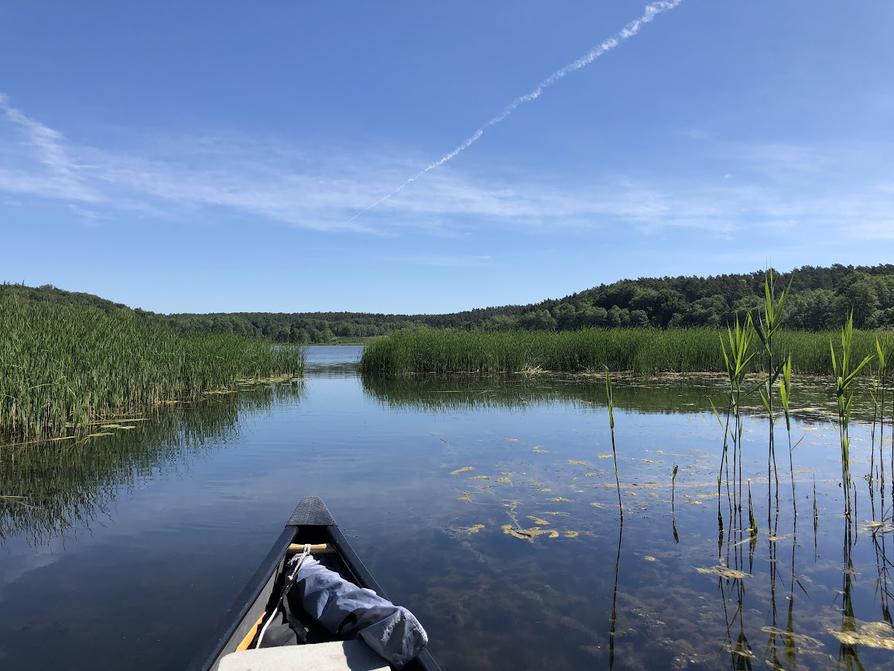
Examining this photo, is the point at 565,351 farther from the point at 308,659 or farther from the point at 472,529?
the point at 308,659

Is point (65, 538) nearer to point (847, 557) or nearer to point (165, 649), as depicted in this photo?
point (165, 649)

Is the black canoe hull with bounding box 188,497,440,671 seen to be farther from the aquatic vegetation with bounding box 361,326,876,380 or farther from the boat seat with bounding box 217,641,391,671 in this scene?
the aquatic vegetation with bounding box 361,326,876,380

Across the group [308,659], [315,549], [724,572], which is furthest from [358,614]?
[724,572]

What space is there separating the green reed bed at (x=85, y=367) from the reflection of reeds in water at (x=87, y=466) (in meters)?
0.45

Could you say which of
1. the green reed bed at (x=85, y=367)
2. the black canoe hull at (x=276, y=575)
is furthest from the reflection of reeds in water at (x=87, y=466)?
the black canoe hull at (x=276, y=575)

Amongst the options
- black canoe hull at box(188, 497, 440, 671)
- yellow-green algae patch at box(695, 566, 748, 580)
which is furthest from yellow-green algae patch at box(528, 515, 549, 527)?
black canoe hull at box(188, 497, 440, 671)

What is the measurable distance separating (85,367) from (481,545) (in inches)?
275

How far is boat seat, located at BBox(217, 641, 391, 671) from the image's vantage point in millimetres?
2109

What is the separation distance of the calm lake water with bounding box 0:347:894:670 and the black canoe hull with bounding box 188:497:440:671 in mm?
417

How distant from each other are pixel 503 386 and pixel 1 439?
10356 millimetres

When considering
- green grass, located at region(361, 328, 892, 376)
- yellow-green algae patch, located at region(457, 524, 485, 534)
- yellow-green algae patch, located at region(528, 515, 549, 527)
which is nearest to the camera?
yellow-green algae patch, located at region(457, 524, 485, 534)

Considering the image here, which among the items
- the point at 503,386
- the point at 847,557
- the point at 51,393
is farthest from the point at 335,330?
the point at 847,557

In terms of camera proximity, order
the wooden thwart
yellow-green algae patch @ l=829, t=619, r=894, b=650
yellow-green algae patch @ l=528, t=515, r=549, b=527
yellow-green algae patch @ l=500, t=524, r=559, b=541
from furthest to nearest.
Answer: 1. yellow-green algae patch @ l=528, t=515, r=549, b=527
2. yellow-green algae patch @ l=500, t=524, r=559, b=541
3. the wooden thwart
4. yellow-green algae patch @ l=829, t=619, r=894, b=650

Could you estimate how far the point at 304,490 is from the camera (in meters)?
5.70
